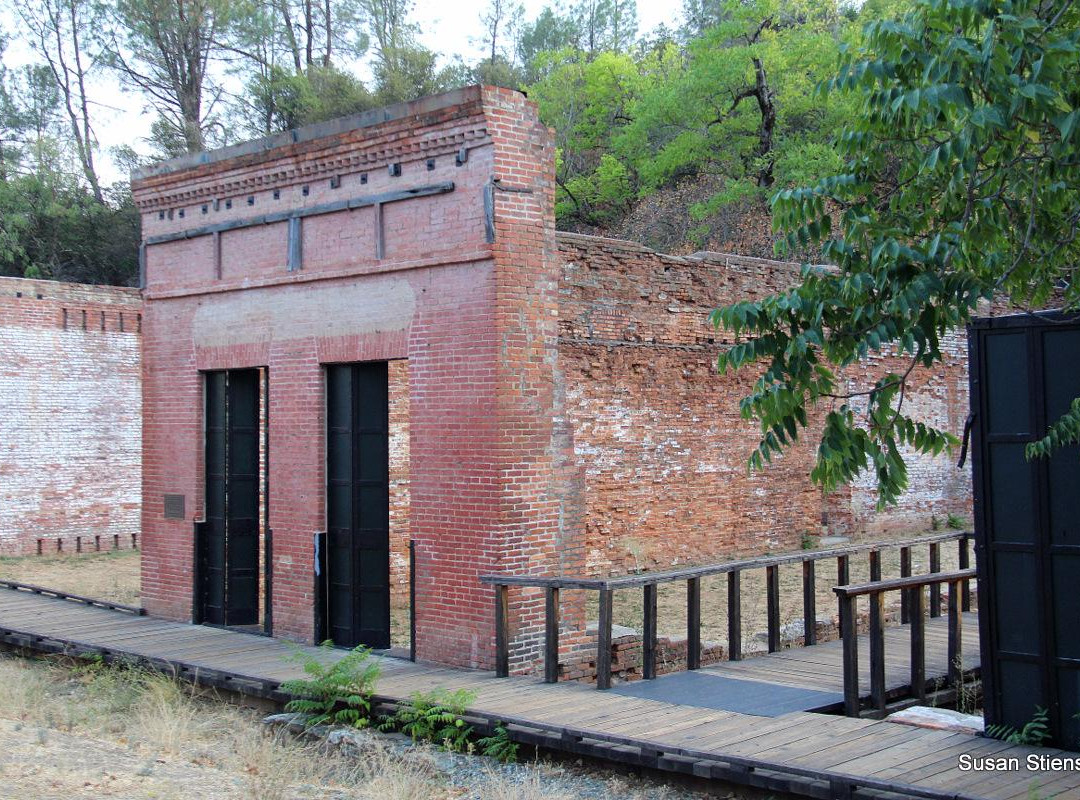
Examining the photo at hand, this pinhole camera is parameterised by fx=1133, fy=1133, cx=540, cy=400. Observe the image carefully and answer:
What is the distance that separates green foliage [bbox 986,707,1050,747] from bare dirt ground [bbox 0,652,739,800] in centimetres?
182

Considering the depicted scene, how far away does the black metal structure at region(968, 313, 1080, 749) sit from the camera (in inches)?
269

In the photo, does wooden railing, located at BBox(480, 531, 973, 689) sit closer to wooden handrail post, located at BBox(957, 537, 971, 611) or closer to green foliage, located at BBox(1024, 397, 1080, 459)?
wooden handrail post, located at BBox(957, 537, 971, 611)

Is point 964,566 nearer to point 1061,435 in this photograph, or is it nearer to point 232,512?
point 1061,435

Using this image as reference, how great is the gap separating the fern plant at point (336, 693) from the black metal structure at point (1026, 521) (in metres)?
4.70

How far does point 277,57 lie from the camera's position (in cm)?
4053

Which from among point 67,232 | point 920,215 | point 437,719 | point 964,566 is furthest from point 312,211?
point 67,232

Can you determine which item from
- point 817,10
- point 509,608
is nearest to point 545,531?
point 509,608

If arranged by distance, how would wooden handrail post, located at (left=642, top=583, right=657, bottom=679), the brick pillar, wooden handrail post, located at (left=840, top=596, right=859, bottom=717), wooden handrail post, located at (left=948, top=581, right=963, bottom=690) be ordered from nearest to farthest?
wooden handrail post, located at (left=840, top=596, right=859, bottom=717), wooden handrail post, located at (left=642, top=583, right=657, bottom=679), wooden handrail post, located at (left=948, top=581, right=963, bottom=690), the brick pillar

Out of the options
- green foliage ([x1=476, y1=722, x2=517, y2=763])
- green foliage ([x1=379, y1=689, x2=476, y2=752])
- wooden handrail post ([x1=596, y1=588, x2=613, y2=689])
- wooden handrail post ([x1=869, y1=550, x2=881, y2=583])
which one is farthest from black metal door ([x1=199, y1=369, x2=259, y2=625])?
wooden handrail post ([x1=869, y1=550, x2=881, y2=583])

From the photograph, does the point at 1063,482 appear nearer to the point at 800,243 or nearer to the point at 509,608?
the point at 800,243

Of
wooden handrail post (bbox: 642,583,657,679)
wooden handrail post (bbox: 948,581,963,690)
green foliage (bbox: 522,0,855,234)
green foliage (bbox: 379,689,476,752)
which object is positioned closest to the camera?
green foliage (bbox: 379,689,476,752)

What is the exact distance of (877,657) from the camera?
8844mm

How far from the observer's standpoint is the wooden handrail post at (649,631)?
31.3 ft

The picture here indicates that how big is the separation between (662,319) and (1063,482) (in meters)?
10.6
